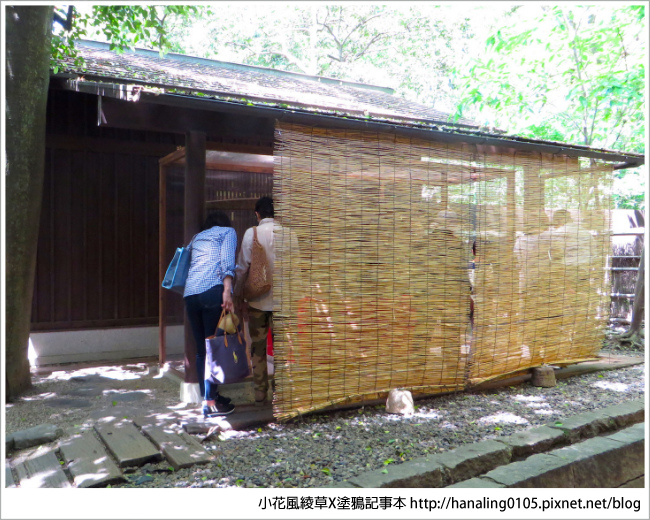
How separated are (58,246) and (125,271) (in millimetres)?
888

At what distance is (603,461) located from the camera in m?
3.82

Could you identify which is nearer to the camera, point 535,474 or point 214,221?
point 535,474

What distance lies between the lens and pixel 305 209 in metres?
4.43

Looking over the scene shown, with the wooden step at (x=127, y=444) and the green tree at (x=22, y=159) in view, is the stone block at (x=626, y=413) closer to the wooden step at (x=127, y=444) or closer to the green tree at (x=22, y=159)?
the wooden step at (x=127, y=444)

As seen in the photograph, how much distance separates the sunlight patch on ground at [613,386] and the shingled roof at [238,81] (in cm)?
394

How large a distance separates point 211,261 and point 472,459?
2.65 meters

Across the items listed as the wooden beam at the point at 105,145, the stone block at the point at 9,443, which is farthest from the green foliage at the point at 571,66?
the stone block at the point at 9,443

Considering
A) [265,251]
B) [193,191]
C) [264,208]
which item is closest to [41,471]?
[265,251]

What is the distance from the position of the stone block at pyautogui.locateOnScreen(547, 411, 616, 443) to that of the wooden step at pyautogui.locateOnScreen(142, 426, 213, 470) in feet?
9.48

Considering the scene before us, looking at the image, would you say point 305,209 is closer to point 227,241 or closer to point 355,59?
point 227,241

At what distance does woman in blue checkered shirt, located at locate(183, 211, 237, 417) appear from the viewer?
14.7 feet

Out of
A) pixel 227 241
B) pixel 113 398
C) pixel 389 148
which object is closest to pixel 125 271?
pixel 113 398

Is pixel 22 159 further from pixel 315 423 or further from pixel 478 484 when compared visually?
pixel 478 484

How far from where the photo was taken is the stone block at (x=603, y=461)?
368cm
